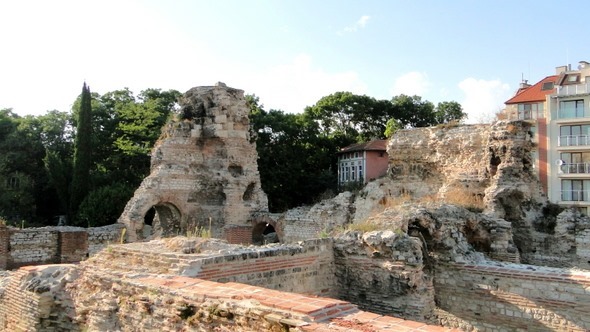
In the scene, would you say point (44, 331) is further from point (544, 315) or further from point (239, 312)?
point (544, 315)

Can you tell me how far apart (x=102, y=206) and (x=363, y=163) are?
1679 cm

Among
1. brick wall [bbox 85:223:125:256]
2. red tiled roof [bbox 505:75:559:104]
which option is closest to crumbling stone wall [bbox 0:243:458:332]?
brick wall [bbox 85:223:125:256]

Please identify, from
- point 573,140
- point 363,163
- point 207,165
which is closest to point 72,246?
point 207,165

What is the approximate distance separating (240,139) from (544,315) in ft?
45.8

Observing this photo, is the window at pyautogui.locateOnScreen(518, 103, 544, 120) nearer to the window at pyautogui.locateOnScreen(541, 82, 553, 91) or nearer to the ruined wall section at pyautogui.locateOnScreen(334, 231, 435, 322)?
the window at pyautogui.locateOnScreen(541, 82, 553, 91)

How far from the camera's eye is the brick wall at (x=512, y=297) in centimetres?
837

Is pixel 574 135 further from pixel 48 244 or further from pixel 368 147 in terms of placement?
pixel 48 244

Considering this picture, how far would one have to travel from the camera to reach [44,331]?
22.4 feet

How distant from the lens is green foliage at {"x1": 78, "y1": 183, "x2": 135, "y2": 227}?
2499 centimetres

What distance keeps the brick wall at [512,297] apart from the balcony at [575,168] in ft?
92.2

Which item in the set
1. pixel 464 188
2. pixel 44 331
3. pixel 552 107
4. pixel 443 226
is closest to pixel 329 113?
pixel 552 107

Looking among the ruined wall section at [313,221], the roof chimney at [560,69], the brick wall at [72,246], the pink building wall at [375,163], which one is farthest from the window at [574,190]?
the brick wall at [72,246]

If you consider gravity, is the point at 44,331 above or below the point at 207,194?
below

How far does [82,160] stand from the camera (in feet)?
91.1
